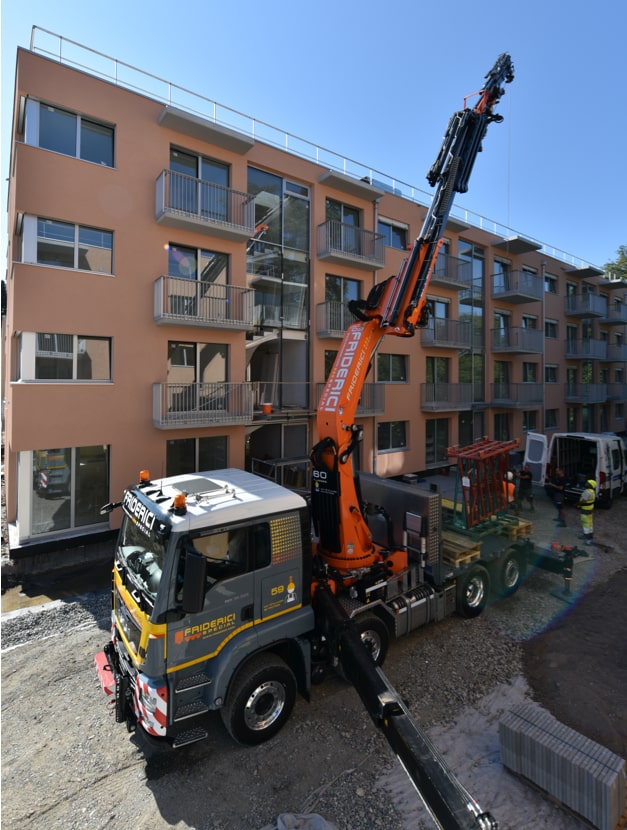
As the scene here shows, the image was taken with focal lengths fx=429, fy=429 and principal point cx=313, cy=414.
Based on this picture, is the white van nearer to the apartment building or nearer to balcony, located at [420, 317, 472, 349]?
the apartment building

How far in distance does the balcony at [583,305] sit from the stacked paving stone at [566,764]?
27148 millimetres

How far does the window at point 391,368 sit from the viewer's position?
17109mm

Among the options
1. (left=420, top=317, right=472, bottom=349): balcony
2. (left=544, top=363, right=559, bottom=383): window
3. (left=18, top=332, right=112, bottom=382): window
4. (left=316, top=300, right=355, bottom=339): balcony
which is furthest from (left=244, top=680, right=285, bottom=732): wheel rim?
(left=544, top=363, right=559, bottom=383): window

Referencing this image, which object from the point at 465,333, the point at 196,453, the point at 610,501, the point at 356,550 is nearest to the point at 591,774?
the point at 356,550

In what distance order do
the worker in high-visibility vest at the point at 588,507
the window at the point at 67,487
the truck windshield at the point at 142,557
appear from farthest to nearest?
the worker in high-visibility vest at the point at 588,507, the window at the point at 67,487, the truck windshield at the point at 142,557

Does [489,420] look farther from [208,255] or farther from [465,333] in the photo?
[208,255]

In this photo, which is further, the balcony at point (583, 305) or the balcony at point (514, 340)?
the balcony at point (583, 305)

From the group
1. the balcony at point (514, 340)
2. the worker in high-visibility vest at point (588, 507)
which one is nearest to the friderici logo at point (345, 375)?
the worker in high-visibility vest at point (588, 507)

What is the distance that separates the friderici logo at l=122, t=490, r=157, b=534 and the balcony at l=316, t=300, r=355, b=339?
10.6 meters

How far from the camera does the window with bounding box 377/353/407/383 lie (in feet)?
56.1

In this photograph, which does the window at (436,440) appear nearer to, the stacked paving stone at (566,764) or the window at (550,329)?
the window at (550,329)

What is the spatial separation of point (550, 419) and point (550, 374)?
2.68 m

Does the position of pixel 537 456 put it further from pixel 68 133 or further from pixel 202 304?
pixel 68 133

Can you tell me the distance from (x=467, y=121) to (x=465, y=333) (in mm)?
12490
